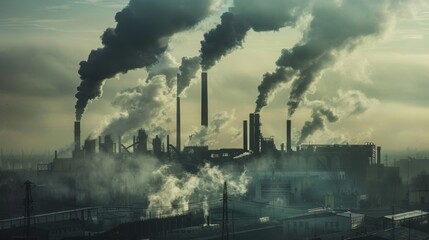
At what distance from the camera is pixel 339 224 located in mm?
58562

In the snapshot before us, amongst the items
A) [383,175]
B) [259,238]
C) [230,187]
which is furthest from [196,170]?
[259,238]

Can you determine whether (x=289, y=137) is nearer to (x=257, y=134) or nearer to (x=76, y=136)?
(x=257, y=134)

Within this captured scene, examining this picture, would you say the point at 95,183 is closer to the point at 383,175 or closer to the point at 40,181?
the point at 40,181

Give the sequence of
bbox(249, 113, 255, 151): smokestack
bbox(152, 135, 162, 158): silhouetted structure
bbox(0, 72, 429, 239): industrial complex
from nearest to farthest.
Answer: bbox(0, 72, 429, 239): industrial complex
bbox(249, 113, 255, 151): smokestack
bbox(152, 135, 162, 158): silhouetted structure

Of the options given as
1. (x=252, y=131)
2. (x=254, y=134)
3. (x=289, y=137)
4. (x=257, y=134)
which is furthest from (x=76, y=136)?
(x=289, y=137)

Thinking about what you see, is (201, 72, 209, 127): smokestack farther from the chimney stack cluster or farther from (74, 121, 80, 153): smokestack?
(74, 121, 80, 153): smokestack

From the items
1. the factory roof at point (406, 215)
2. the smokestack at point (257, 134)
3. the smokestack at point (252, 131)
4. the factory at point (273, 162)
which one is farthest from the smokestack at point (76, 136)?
the factory roof at point (406, 215)

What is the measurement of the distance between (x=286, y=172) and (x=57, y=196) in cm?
2059

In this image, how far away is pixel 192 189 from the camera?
77.0 meters

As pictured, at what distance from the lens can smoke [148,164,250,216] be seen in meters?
70.8

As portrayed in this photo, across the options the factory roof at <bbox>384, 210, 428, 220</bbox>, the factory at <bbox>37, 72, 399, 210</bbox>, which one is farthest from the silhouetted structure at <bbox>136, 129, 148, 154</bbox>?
the factory roof at <bbox>384, 210, 428, 220</bbox>

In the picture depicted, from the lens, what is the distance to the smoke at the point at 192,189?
70.8m

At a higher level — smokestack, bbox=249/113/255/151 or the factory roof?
smokestack, bbox=249/113/255/151

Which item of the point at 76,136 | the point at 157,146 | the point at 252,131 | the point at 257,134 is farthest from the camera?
the point at 157,146
